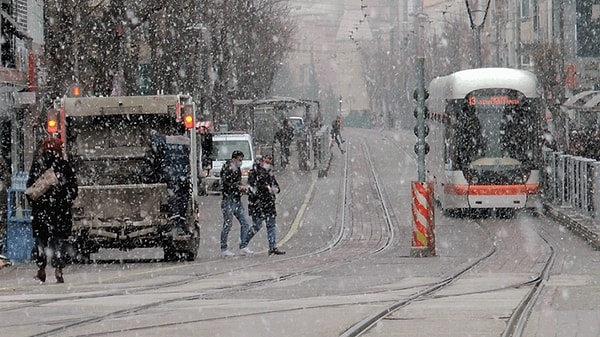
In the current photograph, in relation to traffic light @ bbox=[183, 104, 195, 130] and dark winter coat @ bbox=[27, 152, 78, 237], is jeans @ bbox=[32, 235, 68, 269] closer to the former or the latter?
dark winter coat @ bbox=[27, 152, 78, 237]

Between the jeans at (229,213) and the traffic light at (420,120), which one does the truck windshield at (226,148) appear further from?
the traffic light at (420,120)

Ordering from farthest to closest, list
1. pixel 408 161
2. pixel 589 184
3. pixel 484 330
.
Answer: pixel 408 161 → pixel 589 184 → pixel 484 330

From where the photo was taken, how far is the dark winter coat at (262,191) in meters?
24.3

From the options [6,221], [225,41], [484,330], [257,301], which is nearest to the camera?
[484,330]

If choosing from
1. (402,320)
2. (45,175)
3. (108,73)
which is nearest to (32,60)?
(108,73)

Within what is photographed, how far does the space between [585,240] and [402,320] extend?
15969 mm

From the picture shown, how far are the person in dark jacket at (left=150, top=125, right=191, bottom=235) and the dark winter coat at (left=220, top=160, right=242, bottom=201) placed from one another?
1.36 metres

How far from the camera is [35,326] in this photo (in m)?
11.5

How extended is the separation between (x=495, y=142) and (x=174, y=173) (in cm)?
1243

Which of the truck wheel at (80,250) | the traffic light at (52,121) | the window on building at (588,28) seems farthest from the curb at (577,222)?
the window on building at (588,28)

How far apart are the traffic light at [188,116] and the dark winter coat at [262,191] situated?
1.54m

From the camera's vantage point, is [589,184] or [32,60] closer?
[589,184]

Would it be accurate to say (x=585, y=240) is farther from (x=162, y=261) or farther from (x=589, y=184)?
(x=162, y=261)

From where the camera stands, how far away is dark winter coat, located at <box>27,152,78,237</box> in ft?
58.1
